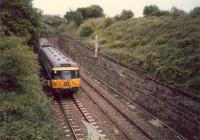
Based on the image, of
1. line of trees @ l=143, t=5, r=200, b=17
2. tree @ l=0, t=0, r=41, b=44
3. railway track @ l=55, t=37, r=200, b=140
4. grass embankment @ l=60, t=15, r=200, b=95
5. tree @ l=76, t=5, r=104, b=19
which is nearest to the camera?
railway track @ l=55, t=37, r=200, b=140

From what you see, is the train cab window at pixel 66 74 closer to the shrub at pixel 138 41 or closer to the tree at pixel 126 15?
the shrub at pixel 138 41

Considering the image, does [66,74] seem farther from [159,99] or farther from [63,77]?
[159,99]

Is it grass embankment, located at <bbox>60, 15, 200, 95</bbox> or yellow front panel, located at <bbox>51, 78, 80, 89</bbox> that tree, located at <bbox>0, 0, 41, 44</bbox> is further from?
grass embankment, located at <bbox>60, 15, 200, 95</bbox>

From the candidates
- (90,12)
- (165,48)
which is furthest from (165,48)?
(90,12)

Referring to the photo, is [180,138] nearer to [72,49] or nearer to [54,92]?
[54,92]

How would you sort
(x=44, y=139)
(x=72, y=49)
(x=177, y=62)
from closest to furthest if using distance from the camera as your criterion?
(x=44, y=139) < (x=177, y=62) < (x=72, y=49)

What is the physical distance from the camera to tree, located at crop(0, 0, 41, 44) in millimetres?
20453

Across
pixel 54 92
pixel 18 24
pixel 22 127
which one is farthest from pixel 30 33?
pixel 22 127

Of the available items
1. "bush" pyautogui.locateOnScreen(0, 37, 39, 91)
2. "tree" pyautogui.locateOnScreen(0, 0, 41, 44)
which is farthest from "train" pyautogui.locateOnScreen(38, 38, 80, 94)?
"bush" pyautogui.locateOnScreen(0, 37, 39, 91)

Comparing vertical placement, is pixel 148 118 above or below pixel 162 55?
below

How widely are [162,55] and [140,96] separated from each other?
326cm

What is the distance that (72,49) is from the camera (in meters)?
45.3

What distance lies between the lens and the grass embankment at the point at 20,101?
11495 millimetres

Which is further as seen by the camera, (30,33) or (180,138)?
(30,33)
